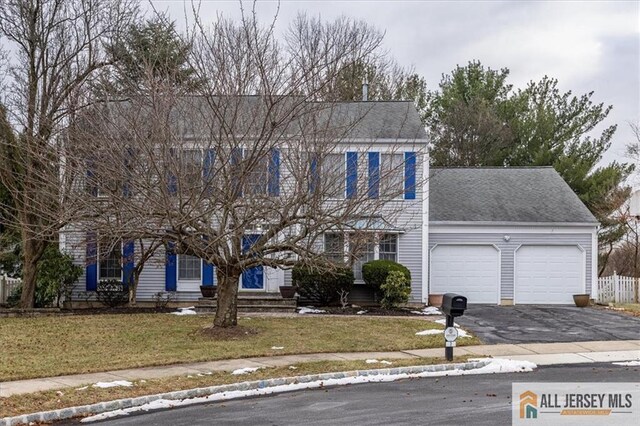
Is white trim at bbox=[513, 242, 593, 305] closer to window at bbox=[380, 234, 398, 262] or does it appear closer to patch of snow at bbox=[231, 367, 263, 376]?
window at bbox=[380, 234, 398, 262]

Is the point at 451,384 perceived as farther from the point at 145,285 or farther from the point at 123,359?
the point at 145,285

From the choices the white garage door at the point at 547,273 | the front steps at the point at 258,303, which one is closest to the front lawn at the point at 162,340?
the front steps at the point at 258,303

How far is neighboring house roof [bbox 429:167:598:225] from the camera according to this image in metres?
24.7

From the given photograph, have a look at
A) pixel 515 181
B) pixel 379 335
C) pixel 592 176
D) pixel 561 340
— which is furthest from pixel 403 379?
pixel 592 176

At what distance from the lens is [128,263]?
23156 millimetres

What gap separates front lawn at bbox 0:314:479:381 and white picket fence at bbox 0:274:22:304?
4.27 metres

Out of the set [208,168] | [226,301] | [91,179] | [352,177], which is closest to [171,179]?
[208,168]

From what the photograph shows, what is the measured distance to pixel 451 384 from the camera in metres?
11.6

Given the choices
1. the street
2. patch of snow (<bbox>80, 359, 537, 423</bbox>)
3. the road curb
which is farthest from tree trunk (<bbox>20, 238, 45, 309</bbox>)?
the street

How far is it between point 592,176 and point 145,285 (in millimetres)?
22319

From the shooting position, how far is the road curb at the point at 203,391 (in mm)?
9422

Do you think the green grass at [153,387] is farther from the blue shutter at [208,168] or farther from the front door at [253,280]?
the front door at [253,280]

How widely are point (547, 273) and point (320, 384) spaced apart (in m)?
14.8

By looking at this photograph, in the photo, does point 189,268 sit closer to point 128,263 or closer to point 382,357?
point 128,263
